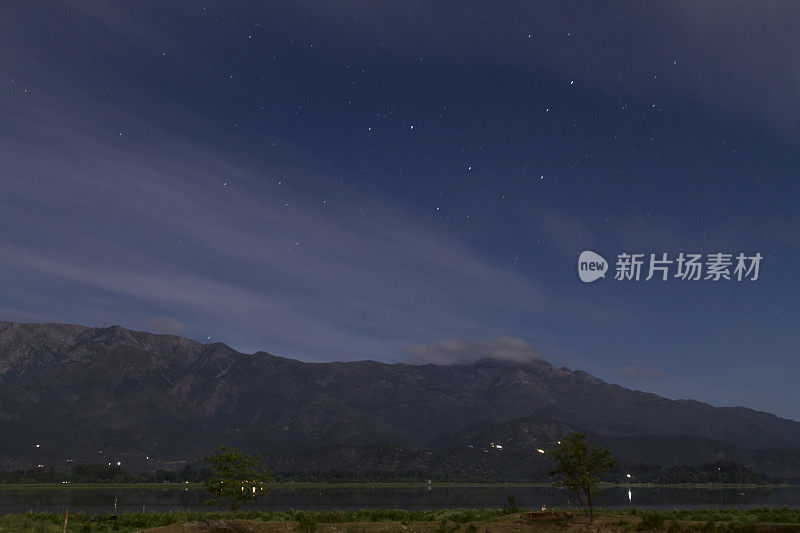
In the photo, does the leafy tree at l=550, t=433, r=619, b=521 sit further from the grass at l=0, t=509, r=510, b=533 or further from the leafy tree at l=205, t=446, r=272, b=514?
the leafy tree at l=205, t=446, r=272, b=514

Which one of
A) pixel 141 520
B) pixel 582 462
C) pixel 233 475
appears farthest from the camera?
pixel 141 520

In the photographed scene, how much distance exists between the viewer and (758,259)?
54.1m

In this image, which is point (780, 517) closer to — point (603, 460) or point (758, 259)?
point (603, 460)

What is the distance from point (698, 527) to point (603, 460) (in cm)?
904

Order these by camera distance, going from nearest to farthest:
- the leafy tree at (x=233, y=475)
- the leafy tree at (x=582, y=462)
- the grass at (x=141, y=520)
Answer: the grass at (x=141, y=520) < the leafy tree at (x=582, y=462) < the leafy tree at (x=233, y=475)

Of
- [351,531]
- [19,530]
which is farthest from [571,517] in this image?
[19,530]

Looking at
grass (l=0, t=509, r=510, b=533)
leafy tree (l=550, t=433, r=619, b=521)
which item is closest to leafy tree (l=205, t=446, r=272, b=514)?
grass (l=0, t=509, r=510, b=533)

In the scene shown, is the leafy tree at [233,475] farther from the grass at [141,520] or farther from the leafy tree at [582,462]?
the leafy tree at [582,462]

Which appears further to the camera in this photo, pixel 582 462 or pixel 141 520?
pixel 141 520

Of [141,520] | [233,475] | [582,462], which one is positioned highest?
[582,462]

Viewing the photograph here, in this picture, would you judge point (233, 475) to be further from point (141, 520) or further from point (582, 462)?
point (582, 462)

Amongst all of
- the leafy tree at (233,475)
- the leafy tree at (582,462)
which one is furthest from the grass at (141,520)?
the leafy tree at (582,462)

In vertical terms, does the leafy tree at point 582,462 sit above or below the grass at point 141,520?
above

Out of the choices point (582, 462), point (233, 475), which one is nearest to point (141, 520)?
point (233, 475)
